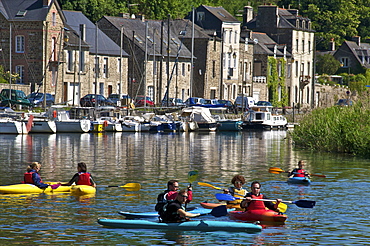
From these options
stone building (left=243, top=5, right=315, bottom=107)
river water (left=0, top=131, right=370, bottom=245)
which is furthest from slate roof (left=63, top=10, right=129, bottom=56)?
stone building (left=243, top=5, right=315, bottom=107)

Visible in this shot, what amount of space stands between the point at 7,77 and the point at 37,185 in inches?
2066

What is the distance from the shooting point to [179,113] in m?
77.4

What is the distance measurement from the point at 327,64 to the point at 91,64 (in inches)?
2421

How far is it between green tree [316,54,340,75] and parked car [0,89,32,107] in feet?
248

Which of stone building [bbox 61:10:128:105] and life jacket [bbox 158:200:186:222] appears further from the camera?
stone building [bbox 61:10:128:105]

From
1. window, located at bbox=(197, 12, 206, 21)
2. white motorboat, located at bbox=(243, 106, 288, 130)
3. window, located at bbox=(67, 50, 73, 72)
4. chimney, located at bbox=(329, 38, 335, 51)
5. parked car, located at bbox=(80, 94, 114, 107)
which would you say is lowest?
white motorboat, located at bbox=(243, 106, 288, 130)

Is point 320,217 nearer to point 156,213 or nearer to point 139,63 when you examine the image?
point 156,213

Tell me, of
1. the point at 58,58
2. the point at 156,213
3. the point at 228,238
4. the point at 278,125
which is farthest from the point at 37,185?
the point at 278,125

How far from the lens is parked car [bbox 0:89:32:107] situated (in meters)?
68.4

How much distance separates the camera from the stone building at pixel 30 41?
7906 cm

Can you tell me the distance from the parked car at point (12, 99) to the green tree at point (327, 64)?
7560 cm

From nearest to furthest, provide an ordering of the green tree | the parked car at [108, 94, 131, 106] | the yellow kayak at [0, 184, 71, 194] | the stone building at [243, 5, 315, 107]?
the yellow kayak at [0, 184, 71, 194]
the parked car at [108, 94, 131, 106]
the stone building at [243, 5, 315, 107]
the green tree

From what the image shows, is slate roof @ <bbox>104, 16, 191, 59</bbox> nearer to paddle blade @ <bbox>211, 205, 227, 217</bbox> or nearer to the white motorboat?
the white motorboat

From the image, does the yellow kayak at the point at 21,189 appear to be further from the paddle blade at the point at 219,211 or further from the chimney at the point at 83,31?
the chimney at the point at 83,31
